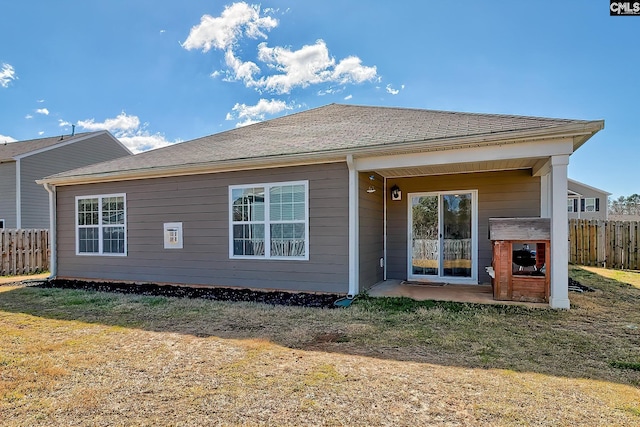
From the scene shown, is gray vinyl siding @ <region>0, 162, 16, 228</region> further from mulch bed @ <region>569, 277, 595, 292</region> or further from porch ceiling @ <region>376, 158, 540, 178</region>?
mulch bed @ <region>569, 277, 595, 292</region>

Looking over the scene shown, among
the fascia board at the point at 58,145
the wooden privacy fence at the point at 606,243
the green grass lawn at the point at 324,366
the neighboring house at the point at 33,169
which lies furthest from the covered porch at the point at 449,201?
the fascia board at the point at 58,145

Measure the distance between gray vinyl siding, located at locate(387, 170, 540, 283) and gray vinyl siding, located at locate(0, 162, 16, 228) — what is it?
15467 mm

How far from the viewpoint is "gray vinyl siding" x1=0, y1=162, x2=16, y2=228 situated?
1463cm

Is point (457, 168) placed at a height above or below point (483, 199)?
above

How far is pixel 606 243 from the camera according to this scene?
34.1 feet

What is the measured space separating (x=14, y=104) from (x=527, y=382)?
887 inches

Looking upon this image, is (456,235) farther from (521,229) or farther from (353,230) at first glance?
(353,230)

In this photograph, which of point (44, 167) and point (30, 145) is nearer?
point (44, 167)

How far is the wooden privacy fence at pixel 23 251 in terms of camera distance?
385 inches

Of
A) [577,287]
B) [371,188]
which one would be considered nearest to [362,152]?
[371,188]

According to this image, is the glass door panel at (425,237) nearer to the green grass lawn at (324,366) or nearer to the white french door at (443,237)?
the white french door at (443,237)

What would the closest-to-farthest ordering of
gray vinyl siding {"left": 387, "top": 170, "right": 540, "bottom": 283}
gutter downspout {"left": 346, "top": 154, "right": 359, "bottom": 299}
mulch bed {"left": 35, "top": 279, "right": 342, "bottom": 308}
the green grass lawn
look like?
the green grass lawn < mulch bed {"left": 35, "top": 279, "right": 342, "bottom": 308} < gutter downspout {"left": 346, "top": 154, "right": 359, "bottom": 299} < gray vinyl siding {"left": 387, "top": 170, "right": 540, "bottom": 283}

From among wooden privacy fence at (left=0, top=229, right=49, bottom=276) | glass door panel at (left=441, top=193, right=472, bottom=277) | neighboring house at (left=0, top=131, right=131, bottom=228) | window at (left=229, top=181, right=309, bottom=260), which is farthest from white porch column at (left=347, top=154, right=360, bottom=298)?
neighboring house at (left=0, top=131, right=131, bottom=228)

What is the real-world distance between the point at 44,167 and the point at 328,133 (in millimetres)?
14459
